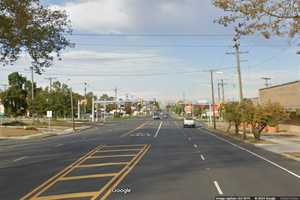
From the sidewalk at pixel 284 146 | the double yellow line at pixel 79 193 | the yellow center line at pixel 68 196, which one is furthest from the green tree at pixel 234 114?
the yellow center line at pixel 68 196

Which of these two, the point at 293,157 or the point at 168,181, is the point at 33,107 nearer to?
the point at 293,157

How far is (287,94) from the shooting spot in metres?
64.1

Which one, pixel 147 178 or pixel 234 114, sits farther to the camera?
pixel 234 114

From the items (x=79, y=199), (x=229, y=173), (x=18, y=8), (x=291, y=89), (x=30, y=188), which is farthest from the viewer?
(x=291, y=89)

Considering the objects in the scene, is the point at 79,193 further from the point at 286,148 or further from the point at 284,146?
the point at 284,146

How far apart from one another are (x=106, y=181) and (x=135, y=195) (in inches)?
133

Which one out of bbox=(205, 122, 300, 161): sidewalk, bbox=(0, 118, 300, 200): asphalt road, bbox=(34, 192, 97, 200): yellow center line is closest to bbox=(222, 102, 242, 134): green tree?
bbox=(205, 122, 300, 161): sidewalk

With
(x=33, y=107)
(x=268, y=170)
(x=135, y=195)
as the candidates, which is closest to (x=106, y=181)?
(x=135, y=195)

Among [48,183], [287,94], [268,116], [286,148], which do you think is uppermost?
[287,94]

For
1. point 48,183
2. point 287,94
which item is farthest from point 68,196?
point 287,94

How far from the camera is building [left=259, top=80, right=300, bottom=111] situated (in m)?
59.5

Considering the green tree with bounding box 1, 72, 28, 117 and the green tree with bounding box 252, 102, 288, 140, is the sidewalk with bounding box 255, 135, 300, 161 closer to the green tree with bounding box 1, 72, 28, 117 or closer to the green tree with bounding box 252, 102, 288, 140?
the green tree with bounding box 252, 102, 288, 140

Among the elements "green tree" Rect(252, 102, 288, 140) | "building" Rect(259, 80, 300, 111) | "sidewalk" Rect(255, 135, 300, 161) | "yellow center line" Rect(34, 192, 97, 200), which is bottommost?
"sidewalk" Rect(255, 135, 300, 161)

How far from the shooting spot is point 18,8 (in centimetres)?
2627
